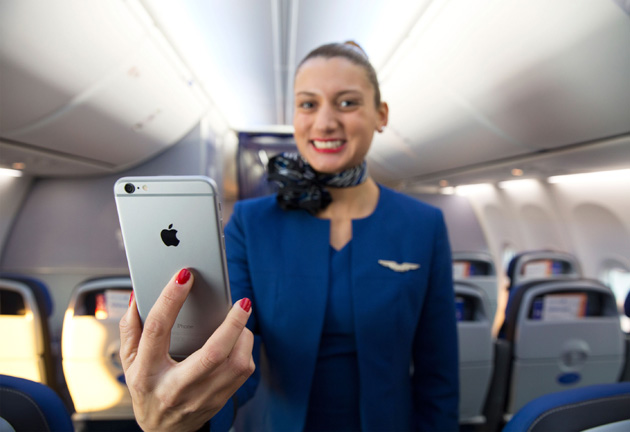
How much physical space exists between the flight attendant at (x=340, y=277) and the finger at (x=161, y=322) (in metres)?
0.44

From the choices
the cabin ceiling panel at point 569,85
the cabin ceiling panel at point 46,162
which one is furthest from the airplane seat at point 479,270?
the cabin ceiling panel at point 46,162

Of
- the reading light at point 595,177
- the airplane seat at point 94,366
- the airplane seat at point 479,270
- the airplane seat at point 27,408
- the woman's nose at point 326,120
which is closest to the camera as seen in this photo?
the airplane seat at point 27,408

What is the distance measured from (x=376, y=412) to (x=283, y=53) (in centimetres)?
223

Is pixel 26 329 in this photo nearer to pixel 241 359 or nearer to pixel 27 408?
pixel 27 408

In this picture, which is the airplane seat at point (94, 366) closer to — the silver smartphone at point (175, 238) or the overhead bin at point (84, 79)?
the overhead bin at point (84, 79)

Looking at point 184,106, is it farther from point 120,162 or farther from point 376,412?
point 376,412

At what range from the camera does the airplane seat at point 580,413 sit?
0.66 metres

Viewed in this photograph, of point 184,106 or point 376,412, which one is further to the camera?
point 184,106

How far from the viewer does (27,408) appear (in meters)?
0.66

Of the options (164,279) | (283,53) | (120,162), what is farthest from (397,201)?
(120,162)

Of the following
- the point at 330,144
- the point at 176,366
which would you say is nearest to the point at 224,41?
the point at 330,144

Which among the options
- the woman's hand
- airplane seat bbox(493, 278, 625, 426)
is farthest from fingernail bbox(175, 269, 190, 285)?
airplane seat bbox(493, 278, 625, 426)

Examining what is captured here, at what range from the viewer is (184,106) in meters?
2.66

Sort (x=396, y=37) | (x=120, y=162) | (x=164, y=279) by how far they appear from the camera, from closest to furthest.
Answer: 1. (x=164, y=279)
2. (x=396, y=37)
3. (x=120, y=162)
